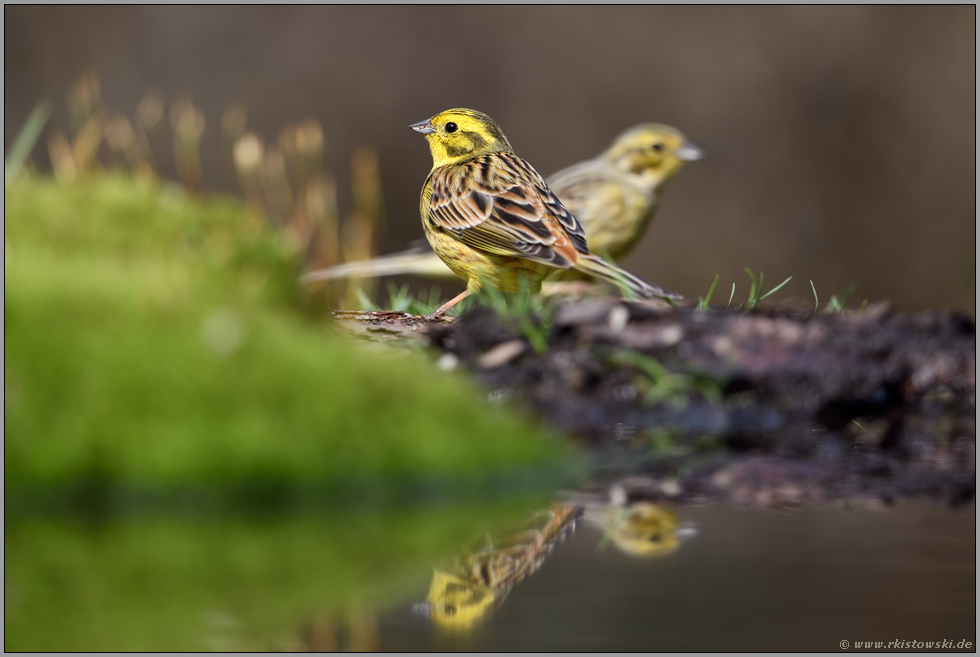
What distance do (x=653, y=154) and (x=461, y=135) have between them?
6.61ft

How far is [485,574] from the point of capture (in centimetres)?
224

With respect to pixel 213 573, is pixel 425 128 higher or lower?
higher

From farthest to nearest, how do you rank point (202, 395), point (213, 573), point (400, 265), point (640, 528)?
point (400, 265) < point (202, 395) < point (640, 528) < point (213, 573)

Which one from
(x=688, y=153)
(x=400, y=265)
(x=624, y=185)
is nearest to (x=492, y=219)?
(x=400, y=265)

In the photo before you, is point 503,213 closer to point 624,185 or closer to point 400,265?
point 400,265

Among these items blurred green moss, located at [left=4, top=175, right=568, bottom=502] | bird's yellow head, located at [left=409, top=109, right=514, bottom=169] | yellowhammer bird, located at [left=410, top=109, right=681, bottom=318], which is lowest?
blurred green moss, located at [left=4, top=175, right=568, bottom=502]

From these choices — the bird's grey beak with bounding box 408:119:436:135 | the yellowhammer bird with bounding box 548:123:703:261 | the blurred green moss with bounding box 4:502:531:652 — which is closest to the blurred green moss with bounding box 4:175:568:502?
the blurred green moss with bounding box 4:502:531:652

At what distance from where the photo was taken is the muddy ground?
158 inches

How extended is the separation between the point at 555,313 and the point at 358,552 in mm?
2261

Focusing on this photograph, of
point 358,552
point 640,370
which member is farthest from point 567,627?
point 640,370

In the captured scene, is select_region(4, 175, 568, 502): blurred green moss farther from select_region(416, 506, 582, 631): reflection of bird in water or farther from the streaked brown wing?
the streaked brown wing

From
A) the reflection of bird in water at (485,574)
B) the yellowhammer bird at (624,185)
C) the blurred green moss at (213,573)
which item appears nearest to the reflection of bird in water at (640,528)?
the reflection of bird in water at (485,574)

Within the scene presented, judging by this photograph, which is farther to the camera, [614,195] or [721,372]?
[614,195]

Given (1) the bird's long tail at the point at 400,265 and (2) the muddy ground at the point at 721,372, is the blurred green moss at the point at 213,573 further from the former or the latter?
(1) the bird's long tail at the point at 400,265
